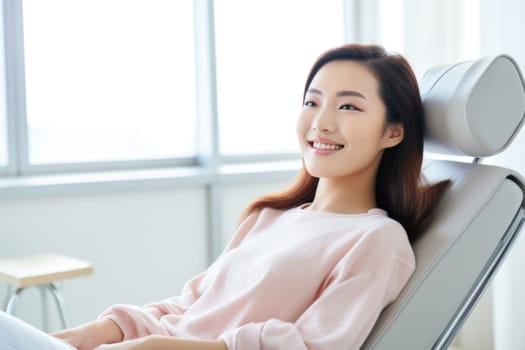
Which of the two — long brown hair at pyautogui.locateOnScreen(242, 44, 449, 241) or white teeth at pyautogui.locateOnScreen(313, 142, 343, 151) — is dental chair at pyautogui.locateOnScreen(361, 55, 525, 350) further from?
white teeth at pyautogui.locateOnScreen(313, 142, 343, 151)

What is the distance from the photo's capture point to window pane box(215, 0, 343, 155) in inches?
136

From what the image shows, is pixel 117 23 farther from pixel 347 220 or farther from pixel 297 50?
pixel 347 220

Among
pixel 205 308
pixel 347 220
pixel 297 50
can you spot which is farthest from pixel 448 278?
pixel 297 50

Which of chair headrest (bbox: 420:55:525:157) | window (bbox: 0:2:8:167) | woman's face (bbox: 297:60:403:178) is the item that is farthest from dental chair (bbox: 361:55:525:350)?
window (bbox: 0:2:8:167)

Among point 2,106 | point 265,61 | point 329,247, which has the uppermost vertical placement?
point 265,61

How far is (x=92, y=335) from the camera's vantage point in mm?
1468

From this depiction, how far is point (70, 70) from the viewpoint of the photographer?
3.04 m

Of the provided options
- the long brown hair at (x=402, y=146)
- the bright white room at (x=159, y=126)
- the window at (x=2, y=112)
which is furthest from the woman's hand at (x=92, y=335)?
the window at (x=2, y=112)

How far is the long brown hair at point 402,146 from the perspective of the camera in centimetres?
153

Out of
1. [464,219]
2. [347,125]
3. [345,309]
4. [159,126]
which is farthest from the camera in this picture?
[159,126]

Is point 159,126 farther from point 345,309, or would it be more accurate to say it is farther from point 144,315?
point 345,309

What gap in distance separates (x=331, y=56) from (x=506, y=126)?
0.38m

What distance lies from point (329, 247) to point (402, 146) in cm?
28

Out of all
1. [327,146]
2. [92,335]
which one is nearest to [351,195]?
[327,146]
